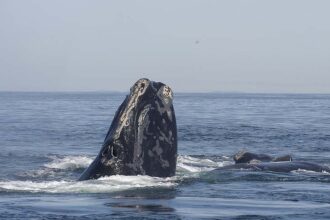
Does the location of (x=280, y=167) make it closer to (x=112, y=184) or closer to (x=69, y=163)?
(x=112, y=184)

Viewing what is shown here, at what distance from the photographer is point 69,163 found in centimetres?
2248

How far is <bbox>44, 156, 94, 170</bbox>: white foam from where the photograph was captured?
71.4 feet

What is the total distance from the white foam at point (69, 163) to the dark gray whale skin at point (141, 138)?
704 cm

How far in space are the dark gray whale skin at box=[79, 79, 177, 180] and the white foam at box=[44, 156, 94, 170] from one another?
7038mm

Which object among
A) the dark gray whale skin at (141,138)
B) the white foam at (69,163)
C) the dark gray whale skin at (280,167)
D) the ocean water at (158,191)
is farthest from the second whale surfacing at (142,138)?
the white foam at (69,163)

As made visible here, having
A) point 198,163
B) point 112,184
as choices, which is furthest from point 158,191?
point 198,163

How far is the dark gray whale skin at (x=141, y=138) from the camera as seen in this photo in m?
14.1

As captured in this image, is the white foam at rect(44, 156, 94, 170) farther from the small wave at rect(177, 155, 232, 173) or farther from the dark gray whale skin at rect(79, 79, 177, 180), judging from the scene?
the dark gray whale skin at rect(79, 79, 177, 180)

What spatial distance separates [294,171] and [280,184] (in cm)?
229

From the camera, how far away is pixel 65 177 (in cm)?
1964

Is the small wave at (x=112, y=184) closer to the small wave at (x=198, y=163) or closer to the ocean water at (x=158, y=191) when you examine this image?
the ocean water at (x=158, y=191)

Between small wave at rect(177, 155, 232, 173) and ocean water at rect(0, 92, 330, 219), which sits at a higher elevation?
ocean water at rect(0, 92, 330, 219)

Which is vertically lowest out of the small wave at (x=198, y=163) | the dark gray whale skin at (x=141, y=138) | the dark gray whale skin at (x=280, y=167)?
the small wave at (x=198, y=163)

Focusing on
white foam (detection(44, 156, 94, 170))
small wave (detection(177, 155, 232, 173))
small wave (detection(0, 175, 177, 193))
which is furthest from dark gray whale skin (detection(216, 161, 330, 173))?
white foam (detection(44, 156, 94, 170))
